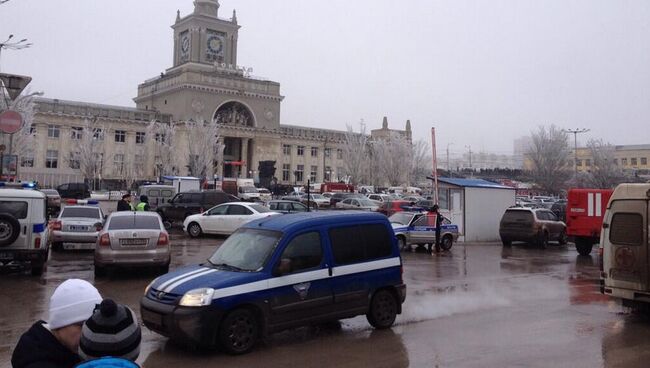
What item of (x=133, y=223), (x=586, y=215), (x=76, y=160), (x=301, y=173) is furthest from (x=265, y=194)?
(x=301, y=173)

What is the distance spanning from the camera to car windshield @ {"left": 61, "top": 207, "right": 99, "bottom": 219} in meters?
17.9

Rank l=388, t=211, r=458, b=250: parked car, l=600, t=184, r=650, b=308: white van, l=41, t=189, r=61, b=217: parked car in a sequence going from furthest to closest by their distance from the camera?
1. l=41, t=189, r=61, b=217: parked car
2. l=388, t=211, r=458, b=250: parked car
3. l=600, t=184, r=650, b=308: white van

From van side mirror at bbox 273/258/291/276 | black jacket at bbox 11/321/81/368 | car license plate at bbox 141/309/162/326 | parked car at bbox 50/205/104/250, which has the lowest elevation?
car license plate at bbox 141/309/162/326

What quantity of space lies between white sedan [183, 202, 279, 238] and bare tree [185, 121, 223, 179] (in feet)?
168

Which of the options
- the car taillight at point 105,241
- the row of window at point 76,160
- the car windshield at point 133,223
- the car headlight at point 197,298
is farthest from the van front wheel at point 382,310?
the row of window at point 76,160

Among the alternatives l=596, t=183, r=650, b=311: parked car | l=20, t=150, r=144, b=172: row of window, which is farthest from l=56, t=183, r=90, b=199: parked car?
l=596, t=183, r=650, b=311: parked car

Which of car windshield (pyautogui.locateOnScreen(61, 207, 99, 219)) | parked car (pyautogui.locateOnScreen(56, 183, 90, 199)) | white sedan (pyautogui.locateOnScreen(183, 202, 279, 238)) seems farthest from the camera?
parked car (pyautogui.locateOnScreen(56, 183, 90, 199))

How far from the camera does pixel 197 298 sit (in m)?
6.94

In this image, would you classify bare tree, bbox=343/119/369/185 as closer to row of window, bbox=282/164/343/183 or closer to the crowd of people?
row of window, bbox=282/164/343/183

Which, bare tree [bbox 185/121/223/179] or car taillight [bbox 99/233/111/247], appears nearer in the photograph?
car taillight [bbox 99/233/111/247]

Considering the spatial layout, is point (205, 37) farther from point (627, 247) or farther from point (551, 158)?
point (627, 247)

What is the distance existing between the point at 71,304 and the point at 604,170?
6896 cm

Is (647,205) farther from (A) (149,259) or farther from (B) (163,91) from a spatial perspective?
(B) (163,91)

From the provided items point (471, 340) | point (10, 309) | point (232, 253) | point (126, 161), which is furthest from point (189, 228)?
point (126, 161)
